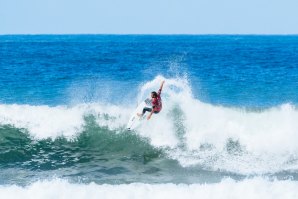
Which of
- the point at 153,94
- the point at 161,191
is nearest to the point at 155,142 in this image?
the point at 153,94

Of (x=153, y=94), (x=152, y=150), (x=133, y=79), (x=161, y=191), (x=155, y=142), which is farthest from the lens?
(x=133, y=79)

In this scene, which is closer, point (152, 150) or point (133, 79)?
point (152, 150)

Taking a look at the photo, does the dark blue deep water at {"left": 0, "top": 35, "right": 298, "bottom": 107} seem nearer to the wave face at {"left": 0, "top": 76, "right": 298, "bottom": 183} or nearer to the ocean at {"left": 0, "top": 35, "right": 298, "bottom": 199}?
the ocean at {"left": 0, "top": 35, "right": 298, "bottom": 199}

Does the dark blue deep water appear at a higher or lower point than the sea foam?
higher

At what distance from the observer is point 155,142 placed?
1797cm

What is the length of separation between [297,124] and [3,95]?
17687 mm

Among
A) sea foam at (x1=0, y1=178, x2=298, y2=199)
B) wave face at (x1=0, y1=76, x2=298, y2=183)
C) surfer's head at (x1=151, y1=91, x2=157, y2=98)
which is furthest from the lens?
surfer's head at (x1=151, y1=91, x2=157, y2=98)

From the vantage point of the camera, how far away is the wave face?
15453mm

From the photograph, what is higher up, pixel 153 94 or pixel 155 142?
pixel 153 94

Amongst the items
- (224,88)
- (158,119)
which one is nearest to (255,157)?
(158,119)

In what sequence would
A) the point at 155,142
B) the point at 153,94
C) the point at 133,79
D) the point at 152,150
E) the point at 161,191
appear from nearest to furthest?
the point at 161,191 → the point at 153,94 → the point at 152,150 → the point at 155,142 → the point at 133,79

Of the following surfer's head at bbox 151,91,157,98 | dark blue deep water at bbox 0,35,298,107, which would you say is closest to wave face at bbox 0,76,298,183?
surfer's head at bbox 151,91,157,98

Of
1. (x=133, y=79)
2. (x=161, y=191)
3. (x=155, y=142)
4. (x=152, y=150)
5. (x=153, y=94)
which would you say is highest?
(x=133, y=79)

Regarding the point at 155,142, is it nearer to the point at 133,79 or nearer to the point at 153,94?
the point at 153,94
